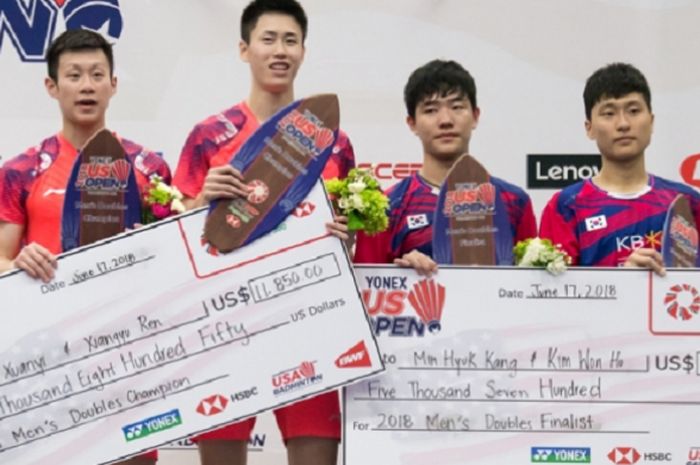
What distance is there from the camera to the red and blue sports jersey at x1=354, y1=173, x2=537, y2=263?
5.05m

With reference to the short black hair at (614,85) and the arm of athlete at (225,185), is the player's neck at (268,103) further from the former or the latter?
the short black hair at (614,85)

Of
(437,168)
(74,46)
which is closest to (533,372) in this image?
(437,168)

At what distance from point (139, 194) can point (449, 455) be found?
1.27 meters

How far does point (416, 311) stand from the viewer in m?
4.72

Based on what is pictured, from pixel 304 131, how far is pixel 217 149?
59 cm

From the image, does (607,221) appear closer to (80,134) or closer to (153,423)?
(153,423)

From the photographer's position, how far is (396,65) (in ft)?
20.7

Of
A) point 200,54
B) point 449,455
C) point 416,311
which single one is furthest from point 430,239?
point 200,54

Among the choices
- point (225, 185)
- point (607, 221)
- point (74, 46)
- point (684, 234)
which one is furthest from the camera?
point (74, 46)

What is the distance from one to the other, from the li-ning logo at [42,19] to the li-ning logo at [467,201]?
2121 millimetres

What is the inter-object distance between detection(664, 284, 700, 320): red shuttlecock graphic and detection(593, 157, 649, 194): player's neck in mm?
498

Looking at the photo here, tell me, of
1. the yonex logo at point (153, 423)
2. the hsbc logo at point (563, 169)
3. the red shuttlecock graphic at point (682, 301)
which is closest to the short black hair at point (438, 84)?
the red shuttlecock graphic at point (682, 301)

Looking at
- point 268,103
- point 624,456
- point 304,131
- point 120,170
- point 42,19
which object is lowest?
point 624,456

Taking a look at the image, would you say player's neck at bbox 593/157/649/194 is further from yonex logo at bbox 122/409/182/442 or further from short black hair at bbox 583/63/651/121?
yonex logo at bbox 122/409/182/442
